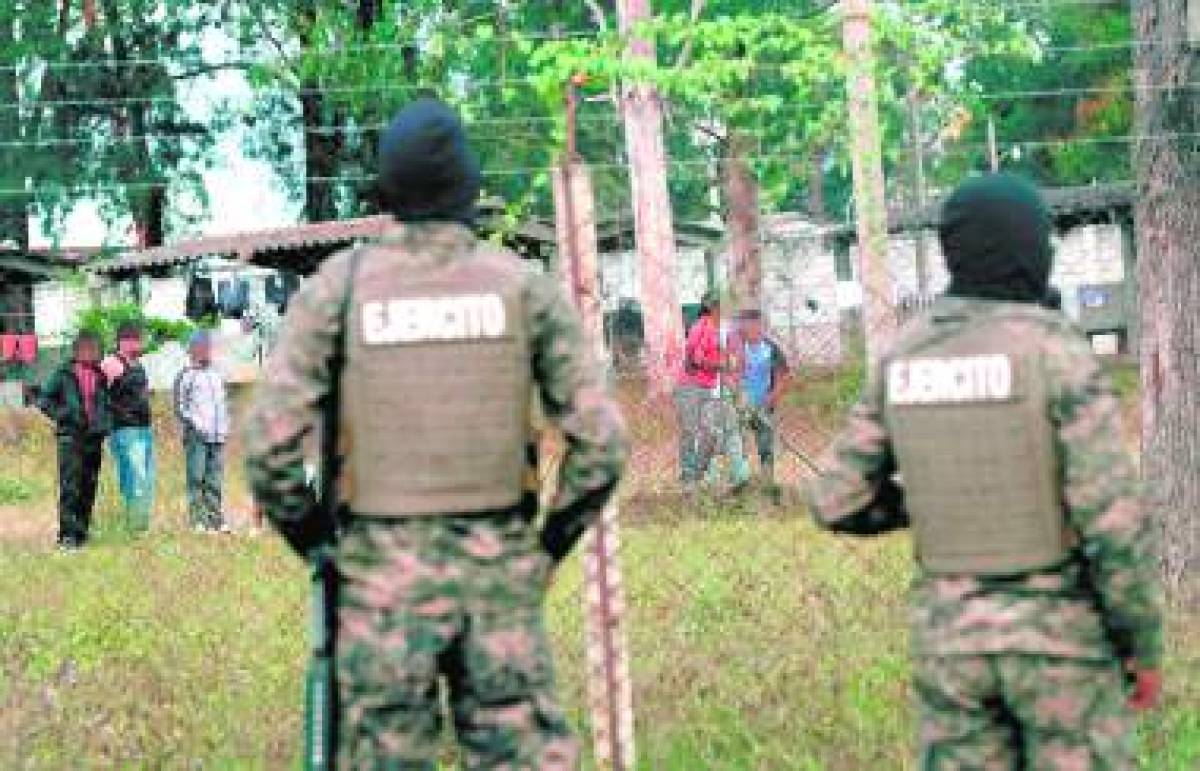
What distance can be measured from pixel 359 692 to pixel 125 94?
40.5 meters

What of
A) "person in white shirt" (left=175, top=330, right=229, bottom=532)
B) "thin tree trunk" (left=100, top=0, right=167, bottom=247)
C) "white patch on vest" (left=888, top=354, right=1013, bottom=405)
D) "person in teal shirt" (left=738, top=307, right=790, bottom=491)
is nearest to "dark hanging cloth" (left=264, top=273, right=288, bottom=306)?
"thin tree trunk" (left=100, top=0, right=167, bottom=247)

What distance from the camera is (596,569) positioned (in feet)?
22.9

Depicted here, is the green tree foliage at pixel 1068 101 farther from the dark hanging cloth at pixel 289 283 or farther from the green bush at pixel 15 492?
the green bush at pixel 15 492

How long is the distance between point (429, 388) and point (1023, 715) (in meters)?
1.41

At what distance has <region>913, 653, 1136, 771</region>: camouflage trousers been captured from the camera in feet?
16.3

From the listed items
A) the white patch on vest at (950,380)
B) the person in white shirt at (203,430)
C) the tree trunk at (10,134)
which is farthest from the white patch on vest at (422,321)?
the tree trunk at (10,134)

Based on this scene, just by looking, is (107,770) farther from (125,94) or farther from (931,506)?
(125,94)

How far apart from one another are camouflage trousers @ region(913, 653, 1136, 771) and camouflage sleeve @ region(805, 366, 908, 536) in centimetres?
36

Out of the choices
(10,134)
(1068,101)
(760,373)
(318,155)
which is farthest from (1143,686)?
(1068,101)

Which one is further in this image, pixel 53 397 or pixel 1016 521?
pixel 53 397

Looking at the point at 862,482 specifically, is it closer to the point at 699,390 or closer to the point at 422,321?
the point at 422,321

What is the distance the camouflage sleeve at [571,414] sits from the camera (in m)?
5.45

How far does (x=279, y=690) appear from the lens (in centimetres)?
956

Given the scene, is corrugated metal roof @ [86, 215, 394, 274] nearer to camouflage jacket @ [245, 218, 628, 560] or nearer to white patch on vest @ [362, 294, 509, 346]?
camouflage jacket @ [245, 218, 628, 560]
